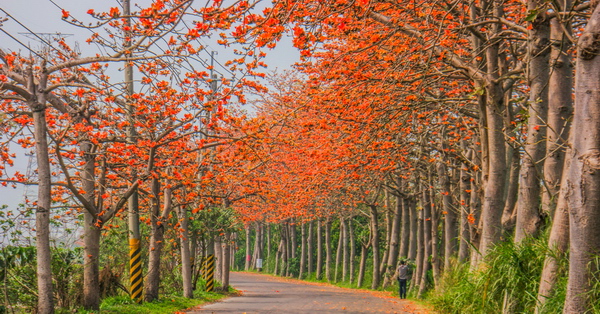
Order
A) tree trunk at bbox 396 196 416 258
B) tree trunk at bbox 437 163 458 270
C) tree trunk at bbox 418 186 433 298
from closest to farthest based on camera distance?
1. tree trunk at bbox 437 163 458 270
2. tree trunk at bbox 418 186 433 298
3. tree trunk at bbox 396 196 416 258

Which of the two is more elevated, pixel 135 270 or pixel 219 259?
pixel 135 270

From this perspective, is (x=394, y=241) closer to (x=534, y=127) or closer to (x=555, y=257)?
(x=534, y=127)

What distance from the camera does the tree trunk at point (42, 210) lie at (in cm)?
1024

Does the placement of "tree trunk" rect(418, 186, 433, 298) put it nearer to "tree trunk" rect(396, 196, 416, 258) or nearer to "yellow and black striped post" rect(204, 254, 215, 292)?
"tree trunk" rect(396, 196, 416, 258)

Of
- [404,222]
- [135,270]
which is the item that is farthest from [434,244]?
[135,270]

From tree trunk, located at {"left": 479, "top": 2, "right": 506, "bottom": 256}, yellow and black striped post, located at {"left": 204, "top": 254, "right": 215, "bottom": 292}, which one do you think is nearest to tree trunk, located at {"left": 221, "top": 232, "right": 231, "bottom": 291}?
yellow and black striped post, located at {"left": 204, "top": 254, "right": 215, "bottom": 292}

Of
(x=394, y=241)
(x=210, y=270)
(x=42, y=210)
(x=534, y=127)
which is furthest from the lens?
(x=394, y=241)

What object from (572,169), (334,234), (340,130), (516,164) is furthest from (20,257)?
(334,234)

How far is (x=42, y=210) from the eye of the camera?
10273mm

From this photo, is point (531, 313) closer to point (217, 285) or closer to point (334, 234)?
point (217, 285)

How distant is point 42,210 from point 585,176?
332 inches

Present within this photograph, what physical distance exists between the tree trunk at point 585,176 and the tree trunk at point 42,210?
27.0ft

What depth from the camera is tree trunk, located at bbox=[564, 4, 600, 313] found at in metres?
5.83

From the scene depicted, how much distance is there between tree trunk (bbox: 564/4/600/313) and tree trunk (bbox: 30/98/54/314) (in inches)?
324
